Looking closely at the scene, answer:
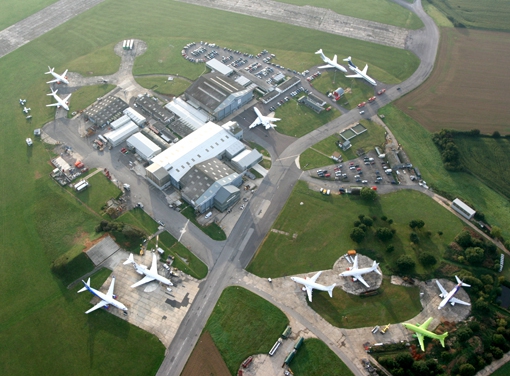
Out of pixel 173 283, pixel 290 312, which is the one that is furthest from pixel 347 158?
pixel 173 283

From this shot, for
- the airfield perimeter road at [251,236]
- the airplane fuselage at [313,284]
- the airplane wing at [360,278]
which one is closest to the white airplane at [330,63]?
the airfield perimeter road at [251,236]

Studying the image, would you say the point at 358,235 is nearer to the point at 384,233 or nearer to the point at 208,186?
the point at 384,233

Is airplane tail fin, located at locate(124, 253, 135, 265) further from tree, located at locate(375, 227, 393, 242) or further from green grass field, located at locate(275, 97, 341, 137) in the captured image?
tree, located at locate(375, 227, 393, 242)

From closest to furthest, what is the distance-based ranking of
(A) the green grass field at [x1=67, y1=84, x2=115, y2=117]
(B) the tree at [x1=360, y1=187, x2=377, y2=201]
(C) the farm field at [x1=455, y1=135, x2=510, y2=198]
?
(B) the tree at [x1=360, y1=187, x2=377, y2=201] < (C) the farm field at [x1=455, y1=135, x2=510, y2=198] < (A) the green grass field at [x1=67, y1=84, x2=115, y2=117]

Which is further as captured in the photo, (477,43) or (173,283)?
(477,43)

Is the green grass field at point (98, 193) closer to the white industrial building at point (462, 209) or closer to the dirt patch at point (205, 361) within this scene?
the dirt patch at point (205, 361)

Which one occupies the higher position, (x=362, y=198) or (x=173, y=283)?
(x=362, y=198)

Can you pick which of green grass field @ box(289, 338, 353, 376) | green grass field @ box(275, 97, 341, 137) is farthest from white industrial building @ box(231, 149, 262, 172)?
green grass field @ box(289, 338, 353, 376)

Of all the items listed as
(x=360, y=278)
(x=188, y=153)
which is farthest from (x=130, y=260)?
(x=360, y=278)

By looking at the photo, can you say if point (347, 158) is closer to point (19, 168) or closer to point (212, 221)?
point (212, 221)
